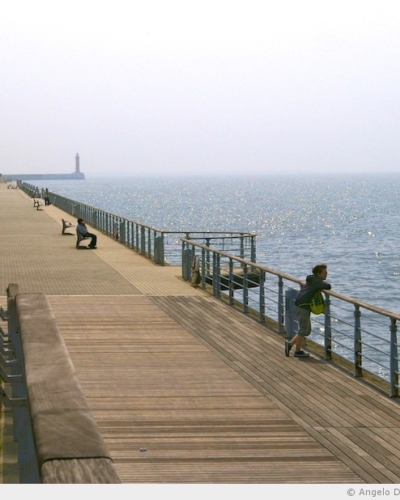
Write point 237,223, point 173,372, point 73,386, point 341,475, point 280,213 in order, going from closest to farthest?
point 73,386 < point 341,475 < point 173,372 < point 237,223 < point 280,213

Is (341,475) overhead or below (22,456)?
below

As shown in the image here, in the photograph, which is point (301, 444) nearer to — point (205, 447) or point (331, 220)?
point (205, 447)

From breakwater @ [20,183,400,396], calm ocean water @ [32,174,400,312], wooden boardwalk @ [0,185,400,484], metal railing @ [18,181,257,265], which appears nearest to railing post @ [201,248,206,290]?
breakwater @ [20,183,400,396]

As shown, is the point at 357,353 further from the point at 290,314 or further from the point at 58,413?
the point at 58,413

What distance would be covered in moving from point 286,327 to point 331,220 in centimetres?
9784

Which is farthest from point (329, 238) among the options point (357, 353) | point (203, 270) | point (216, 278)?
point (357, 353)

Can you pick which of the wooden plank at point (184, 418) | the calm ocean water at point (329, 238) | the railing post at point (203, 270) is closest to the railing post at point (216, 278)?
the railing post at point (203, 270)

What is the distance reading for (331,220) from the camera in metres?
111

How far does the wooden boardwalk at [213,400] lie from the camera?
7922 mm

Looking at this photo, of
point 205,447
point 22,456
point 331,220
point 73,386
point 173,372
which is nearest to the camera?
point 73,386

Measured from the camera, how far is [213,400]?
1015 cm

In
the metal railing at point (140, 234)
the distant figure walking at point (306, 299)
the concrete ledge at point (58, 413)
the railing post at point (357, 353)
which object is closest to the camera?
the concrete ledge at point (58, 413)

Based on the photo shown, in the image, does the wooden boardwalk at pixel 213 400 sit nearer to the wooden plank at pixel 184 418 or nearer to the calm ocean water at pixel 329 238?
the wooden plank at pixel 184 418
